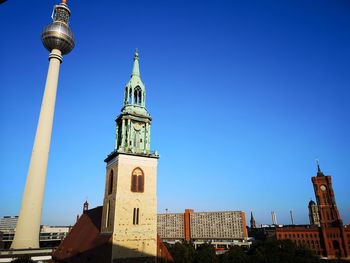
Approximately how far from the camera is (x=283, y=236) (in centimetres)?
7875

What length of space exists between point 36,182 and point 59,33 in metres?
28.6

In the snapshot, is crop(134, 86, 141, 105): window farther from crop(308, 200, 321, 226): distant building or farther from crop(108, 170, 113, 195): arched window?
crop(308, 200, 321, 226): distant building

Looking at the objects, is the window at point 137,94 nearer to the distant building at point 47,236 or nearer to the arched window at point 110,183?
the arched window at point 110,183

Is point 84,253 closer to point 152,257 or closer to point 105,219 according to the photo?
point 105,219

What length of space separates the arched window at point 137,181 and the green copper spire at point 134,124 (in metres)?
2.01

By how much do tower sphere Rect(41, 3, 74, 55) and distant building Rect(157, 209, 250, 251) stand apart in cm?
7566

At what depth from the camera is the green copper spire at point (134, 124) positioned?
2706 centimetres

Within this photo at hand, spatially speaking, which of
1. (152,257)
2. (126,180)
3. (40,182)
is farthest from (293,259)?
(40,182)

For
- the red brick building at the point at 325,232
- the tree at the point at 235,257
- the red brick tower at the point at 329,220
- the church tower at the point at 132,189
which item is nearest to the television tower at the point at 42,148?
the church tower at the point at 132,189

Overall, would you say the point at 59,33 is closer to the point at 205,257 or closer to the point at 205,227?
the point at 205,257

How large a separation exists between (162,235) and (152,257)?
85.6 metres

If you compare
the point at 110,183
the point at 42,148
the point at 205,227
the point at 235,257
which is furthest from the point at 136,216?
the point at 205,227

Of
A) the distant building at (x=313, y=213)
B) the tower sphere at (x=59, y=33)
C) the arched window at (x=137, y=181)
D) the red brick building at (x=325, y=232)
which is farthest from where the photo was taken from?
the distant building at (x=313, y=213)

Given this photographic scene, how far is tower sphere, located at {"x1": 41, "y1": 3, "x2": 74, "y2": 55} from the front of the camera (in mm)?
48062
